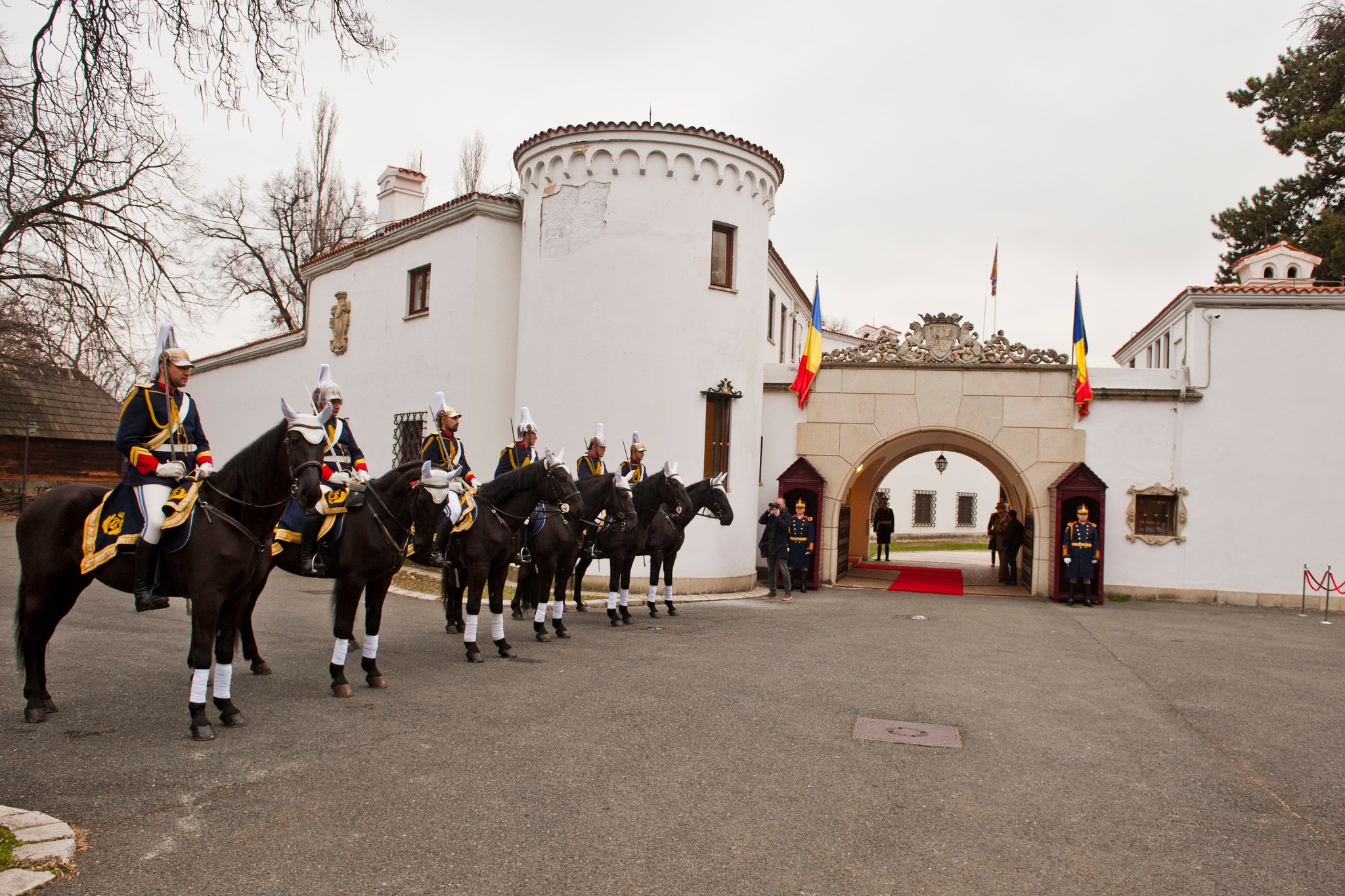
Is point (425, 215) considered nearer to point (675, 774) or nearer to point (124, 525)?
point (124, 525)

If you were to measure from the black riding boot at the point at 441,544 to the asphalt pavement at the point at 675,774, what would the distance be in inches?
41.9

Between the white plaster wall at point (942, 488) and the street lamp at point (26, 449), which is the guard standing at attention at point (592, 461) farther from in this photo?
the white plaster wall at point (942, 488)

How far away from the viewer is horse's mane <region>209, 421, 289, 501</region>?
6398 mm

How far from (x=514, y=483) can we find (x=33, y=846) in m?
5.88

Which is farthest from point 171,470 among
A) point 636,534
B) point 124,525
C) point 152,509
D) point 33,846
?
point 636,534

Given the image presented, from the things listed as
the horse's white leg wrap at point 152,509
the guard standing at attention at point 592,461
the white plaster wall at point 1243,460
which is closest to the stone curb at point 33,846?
the horse's white leg wrap at point 152,509

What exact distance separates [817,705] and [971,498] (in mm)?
35080

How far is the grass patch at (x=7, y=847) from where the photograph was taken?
12.8 ft

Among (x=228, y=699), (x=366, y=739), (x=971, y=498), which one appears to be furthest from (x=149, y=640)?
(x=971, y=498)

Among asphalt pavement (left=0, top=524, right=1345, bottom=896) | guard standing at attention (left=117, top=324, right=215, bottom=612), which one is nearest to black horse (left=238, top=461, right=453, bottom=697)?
asphalt pavement (left=0, top=524, right=1345, bottom=896)

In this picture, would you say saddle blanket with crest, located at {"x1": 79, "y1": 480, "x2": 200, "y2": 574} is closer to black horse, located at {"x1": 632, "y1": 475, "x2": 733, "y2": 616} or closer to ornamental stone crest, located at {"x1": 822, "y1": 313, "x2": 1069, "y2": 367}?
black horse, located at {"x1": 632, "y1": 475, "x2": 733, "y2": 616}

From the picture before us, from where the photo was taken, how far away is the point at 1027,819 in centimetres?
516

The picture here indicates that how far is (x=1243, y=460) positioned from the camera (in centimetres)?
1788

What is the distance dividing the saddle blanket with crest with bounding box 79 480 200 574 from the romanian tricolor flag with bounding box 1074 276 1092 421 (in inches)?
654
